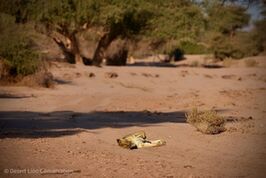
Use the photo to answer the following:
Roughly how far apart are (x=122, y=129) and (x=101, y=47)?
32230mm

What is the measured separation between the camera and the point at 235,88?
104 ft

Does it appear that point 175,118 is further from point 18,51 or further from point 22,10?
point 22,10

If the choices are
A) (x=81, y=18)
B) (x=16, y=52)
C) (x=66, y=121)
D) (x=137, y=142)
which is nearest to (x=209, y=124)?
(x=137, y=142)

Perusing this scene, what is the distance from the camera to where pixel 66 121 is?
669 inches

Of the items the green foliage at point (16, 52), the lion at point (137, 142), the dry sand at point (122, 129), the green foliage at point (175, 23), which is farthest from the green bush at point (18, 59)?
the green foliage at point (175, 23)

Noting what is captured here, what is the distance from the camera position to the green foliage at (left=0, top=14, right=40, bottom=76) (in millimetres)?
28297

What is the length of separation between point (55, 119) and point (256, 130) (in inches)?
221

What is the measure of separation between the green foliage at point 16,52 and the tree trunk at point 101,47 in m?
16.2

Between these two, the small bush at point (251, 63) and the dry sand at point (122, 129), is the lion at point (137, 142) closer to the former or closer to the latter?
the dry sand at point (122, 129)

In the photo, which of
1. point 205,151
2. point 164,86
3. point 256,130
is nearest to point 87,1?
point 164,86

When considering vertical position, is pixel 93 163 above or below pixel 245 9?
below

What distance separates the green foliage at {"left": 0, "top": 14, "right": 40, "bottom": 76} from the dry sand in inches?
64.9

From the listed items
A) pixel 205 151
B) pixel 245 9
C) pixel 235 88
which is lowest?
pixel 235 88

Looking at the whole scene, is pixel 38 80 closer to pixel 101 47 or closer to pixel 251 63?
pixel 101 47
